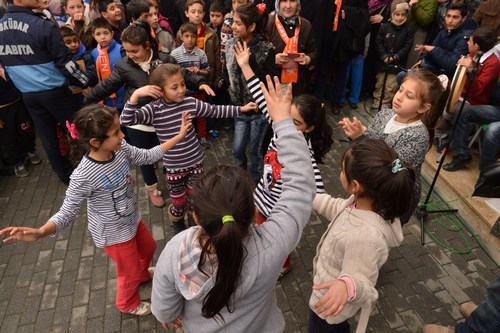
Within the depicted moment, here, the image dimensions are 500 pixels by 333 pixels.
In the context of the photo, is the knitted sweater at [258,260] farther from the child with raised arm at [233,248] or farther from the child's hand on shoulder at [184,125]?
the child's hand on shoulder at [184,125]

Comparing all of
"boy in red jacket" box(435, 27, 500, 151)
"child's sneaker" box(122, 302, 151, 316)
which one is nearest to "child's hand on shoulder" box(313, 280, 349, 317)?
"child's sneaker" box(122, 302, 151, 316)

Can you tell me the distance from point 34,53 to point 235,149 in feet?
8.11

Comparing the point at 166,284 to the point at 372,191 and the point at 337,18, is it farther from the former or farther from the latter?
the point at 337,18

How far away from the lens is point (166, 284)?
1.49 m

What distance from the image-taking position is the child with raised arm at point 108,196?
2240mm

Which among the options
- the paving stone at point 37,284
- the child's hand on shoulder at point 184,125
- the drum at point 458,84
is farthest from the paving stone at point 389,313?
the paving stone at point 37,284

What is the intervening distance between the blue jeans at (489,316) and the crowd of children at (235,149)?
78cm

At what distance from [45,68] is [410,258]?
176 inches

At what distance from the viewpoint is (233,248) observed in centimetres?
124

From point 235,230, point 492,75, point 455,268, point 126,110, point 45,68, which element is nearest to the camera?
point 235,230

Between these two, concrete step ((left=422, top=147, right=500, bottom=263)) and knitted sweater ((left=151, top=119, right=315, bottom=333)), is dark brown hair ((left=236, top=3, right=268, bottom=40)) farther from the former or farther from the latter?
concrete step ((left=422, top=147, right=500, bottom=263))

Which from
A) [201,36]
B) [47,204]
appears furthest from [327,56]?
[47,204]

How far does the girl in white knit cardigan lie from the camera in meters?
1.75

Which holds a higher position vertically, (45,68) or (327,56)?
(45,68)
